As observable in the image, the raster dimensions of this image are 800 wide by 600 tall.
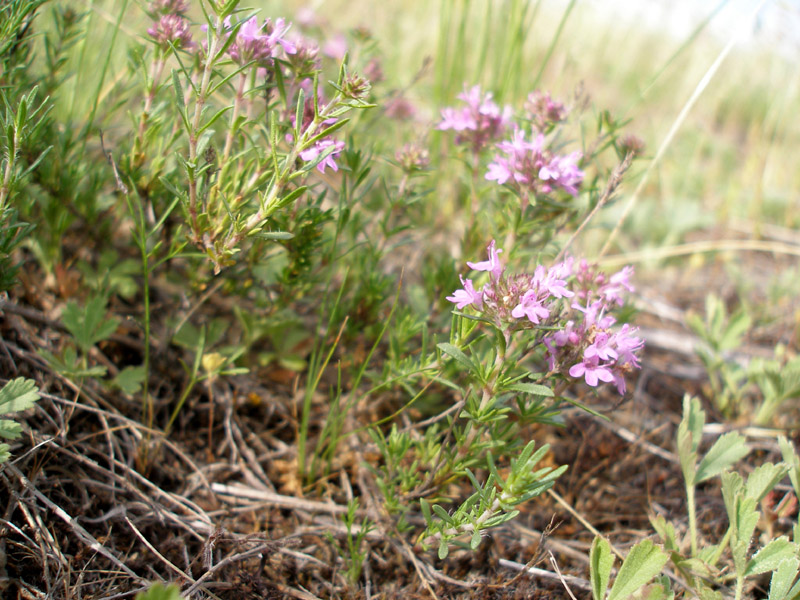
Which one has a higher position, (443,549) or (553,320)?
(553,320)

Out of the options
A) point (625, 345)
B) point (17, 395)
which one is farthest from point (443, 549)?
point (17, 395)

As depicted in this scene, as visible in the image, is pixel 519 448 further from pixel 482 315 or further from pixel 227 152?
pixel 227 152

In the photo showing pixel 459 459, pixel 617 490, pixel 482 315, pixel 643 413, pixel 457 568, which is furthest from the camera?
pixel 643 413

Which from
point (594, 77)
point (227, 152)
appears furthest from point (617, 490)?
point (594, 77)

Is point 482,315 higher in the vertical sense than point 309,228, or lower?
lower

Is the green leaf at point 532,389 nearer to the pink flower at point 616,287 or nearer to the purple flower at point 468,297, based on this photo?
the purple flower at point 468,297

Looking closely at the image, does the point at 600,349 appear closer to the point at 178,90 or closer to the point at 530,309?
the point at 530,309

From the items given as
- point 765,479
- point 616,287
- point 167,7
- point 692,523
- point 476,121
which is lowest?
point 692,523

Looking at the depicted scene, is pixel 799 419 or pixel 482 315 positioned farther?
pixel 799 419
